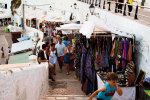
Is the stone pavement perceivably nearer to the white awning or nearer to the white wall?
the white wall

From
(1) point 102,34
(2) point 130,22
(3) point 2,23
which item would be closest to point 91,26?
(1) point 102,34

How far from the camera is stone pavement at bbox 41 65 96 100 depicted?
10516 mm

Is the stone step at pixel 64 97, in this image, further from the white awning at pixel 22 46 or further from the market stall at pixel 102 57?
the white awning at pixel 22 46

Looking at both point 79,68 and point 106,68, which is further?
point 79,68

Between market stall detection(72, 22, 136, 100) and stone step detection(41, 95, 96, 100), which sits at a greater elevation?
market stall detection(72, 22, 136, 100)

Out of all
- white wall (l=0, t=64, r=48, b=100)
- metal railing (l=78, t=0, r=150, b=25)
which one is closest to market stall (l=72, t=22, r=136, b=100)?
metal railing (l=78, t=0, r=150, b=25)

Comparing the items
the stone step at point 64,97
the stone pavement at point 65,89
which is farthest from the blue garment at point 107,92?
the stone step at point 64,97

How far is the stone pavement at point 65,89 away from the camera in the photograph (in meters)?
10.5

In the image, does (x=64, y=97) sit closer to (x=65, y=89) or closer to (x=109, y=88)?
(x=65, y=89)

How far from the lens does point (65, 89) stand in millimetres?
11461

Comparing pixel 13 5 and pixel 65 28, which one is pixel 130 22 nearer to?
pixel 65 28

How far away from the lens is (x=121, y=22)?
1248cm

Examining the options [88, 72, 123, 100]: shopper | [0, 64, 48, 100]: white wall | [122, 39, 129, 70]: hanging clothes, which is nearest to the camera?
[0, 64, 48, 100]: white wall

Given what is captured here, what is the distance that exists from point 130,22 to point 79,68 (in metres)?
2.53
